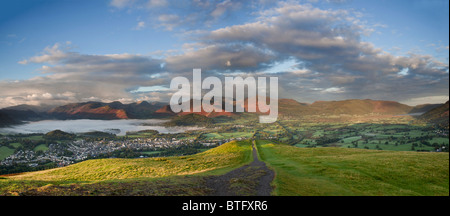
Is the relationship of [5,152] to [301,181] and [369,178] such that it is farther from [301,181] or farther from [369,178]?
[369,178]

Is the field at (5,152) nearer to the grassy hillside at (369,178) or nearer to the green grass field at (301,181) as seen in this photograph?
the green grass field at (301,181)

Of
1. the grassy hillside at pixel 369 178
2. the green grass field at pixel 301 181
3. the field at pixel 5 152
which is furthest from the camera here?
the field at pixel 5 152

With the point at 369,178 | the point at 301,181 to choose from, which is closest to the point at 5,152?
the point at 301,181

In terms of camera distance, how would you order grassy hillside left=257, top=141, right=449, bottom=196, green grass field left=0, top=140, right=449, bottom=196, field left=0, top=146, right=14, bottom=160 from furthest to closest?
field left=0, top=146, right=14, bottom=160 < grassy hillside left=257, top=141, right=449, bottom=196 < green grass field left=0, top=140, right=449, bottom=196

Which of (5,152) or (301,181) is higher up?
(301,181)

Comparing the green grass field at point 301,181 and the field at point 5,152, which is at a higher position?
the green grass field at point 301,181

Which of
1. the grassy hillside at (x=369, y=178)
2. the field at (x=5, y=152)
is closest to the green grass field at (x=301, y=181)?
the grassy hillside at (x=369, y=178)

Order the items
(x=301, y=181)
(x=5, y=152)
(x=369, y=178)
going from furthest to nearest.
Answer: (x=5, y=152), (x=369, y=178), (x=301, y=181)

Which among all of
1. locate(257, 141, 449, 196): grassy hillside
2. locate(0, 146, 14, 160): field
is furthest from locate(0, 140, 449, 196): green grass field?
locate(0, 146, 14, 160): field

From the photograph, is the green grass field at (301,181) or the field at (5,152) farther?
the field at (5,152)

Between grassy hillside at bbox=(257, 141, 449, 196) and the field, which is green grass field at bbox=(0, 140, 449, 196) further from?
the field

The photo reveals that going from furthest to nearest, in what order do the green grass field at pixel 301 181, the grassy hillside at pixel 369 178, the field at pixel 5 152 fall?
the field at pixel 5 152 → the grassy hillside at pixel 369 178 → the green grass field at pixel 301 181

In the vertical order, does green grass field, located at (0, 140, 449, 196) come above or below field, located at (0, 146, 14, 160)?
above
